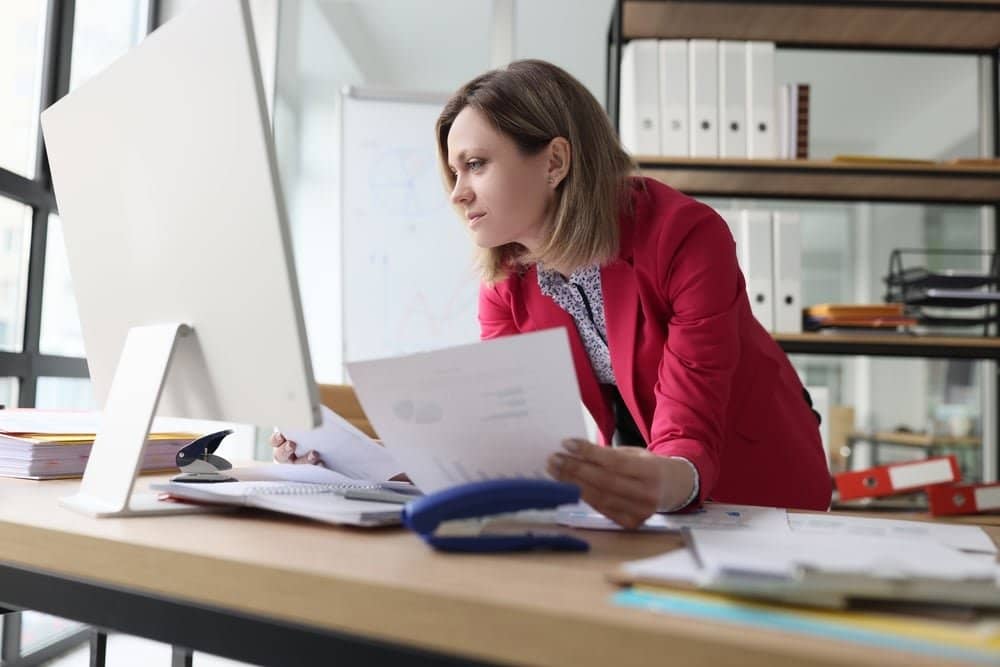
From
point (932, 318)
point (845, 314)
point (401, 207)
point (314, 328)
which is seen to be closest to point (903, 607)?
point (845, 314)

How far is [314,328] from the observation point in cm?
350

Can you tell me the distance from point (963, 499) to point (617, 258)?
1.58m

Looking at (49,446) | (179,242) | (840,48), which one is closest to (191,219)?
(179,242)

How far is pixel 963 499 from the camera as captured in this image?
7.12ft

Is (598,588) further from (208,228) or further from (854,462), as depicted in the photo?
(854,462)

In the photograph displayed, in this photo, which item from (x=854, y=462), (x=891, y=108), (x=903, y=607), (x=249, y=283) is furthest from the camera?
(x=854, y=462)

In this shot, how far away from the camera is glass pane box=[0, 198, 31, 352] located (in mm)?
2002

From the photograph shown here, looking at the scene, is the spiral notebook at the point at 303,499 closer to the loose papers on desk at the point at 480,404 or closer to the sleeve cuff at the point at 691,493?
the loose papers on desk at the point at 480,404

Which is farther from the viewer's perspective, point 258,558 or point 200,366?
point 200,366

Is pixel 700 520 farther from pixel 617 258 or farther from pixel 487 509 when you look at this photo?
pixel 617 258

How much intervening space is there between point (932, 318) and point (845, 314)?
34cm

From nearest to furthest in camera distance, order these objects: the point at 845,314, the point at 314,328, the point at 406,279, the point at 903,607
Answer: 1. the point at 903,607
2. the point at 845,314
3. the point at 406,279
4. the point at 314,328

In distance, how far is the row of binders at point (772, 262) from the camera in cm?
234

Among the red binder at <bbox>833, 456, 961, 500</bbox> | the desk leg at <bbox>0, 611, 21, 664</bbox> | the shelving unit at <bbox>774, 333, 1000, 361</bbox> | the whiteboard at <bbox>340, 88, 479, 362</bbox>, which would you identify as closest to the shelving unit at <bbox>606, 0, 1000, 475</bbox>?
the shelving unit at <bbox>774, 333, 1000, 361</bbox>
